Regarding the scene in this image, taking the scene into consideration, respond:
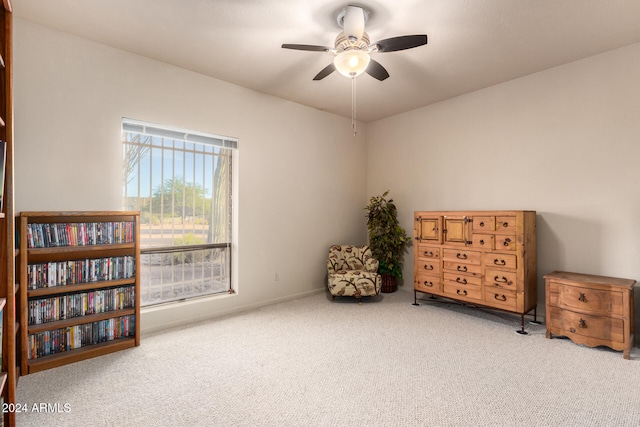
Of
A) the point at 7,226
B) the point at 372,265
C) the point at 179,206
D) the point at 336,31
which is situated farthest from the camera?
the point at 372,265

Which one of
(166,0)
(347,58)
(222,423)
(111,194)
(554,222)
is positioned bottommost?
(222,423)

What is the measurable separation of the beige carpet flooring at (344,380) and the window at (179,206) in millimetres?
665

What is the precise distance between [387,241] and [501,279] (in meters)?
1.71

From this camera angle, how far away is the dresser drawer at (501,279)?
336 cm

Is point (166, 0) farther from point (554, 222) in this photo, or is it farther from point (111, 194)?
point (554, 222)

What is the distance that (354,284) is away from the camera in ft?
13.9

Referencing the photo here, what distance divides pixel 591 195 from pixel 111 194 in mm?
4823

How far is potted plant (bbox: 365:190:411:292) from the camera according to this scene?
15.9 feet

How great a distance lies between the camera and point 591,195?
326 centimetres

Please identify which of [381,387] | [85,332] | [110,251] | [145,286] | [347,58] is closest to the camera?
[381,387]

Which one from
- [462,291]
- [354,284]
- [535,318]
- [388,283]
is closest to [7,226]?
[354,284]

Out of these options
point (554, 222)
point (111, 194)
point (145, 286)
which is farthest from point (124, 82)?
point (554, 222)

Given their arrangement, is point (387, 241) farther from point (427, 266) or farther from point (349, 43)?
point (349, 43)

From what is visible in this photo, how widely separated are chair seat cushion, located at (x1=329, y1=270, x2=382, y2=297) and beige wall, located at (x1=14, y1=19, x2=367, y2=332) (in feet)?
2.06
